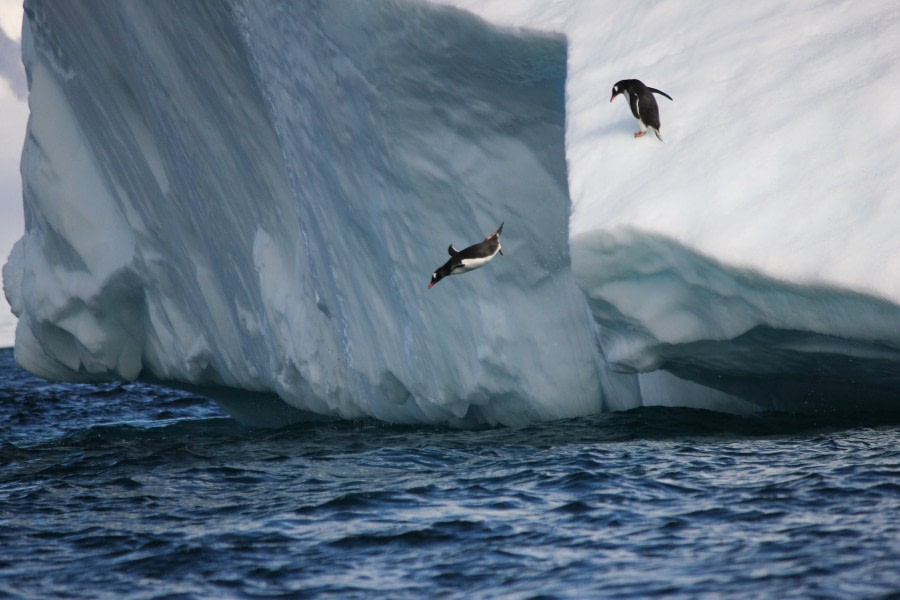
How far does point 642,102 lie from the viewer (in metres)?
6.22

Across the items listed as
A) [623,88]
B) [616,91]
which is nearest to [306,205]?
[616,91]

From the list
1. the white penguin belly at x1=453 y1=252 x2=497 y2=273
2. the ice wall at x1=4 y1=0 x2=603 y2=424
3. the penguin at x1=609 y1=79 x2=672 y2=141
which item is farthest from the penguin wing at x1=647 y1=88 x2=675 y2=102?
the white penguin belly at x1=453 y1=252 x2=497 y2=273

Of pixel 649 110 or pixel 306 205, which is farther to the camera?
pixel 306 205

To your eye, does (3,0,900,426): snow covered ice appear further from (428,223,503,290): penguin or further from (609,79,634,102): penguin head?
(428,223,503,290): penguin

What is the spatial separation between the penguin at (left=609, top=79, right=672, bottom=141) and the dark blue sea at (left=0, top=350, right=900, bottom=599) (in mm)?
1954

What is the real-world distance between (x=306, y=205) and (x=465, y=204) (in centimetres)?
203

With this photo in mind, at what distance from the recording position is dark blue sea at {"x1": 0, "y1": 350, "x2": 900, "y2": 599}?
4.28 meters

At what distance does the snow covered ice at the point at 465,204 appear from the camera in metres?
5.95

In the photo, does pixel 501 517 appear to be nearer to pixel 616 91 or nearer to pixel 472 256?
pixel 472 256

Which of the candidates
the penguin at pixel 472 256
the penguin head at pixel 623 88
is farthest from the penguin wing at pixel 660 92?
the penguin at pixel 472 256

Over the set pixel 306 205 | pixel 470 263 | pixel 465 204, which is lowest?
pixel 470 263

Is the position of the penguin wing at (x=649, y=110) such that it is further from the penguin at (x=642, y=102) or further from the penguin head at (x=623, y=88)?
the penguin head at (x=623, y=88)

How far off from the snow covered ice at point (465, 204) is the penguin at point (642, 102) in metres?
0.23

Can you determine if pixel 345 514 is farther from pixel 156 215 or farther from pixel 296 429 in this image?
pixel 156 215
